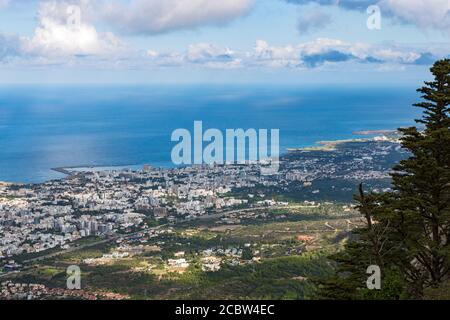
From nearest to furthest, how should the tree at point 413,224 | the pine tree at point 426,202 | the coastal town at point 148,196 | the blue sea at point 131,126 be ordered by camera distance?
the tree at point 413,224 < the pine tree at point 426,202 < the coastal town at point 148,196 < the blue sea at point 131,126

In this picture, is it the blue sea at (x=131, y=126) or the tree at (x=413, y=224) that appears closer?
the tree at (x=413, y=224)

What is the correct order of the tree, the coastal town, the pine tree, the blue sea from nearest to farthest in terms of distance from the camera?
the tree
the pine tree
the coastal town
the blue sea

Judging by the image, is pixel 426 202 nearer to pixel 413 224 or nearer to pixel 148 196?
pixel 413 224

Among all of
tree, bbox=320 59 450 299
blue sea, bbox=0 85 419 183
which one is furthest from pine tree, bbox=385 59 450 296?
blue sea, bbox=0 85 419 183

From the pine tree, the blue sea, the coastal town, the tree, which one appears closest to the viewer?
the tree

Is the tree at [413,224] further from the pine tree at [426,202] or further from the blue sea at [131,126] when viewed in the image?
the blue sea at [131,126]

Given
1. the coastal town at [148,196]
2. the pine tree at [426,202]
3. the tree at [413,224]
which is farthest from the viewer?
the coastal town at [148,196]

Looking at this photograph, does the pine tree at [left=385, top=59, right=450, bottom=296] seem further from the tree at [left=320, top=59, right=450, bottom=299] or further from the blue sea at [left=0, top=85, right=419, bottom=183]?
the blue sea at [left=0, top=85, right=419, bottom=183]

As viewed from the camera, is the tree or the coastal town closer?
the tree

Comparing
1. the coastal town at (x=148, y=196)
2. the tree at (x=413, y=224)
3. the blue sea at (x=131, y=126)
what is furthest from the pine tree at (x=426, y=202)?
the blue sea at (x=131, y=126)
